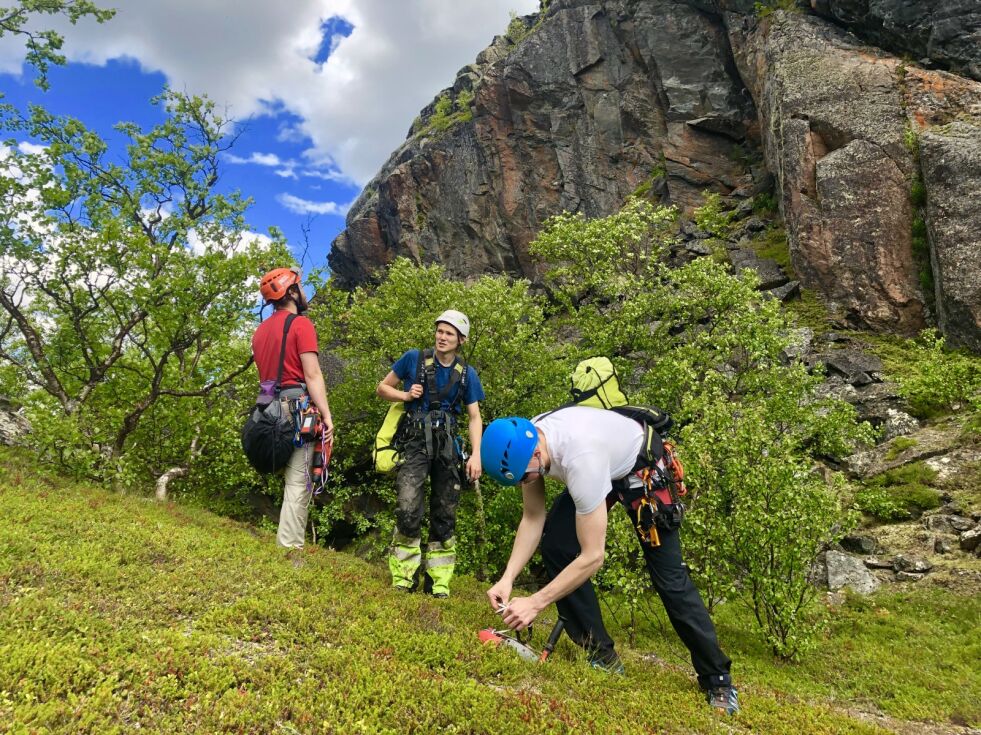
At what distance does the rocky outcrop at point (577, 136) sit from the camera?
4619 centimetres

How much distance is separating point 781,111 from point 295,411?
35555 millimetres

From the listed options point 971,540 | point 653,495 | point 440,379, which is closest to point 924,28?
point 971,540

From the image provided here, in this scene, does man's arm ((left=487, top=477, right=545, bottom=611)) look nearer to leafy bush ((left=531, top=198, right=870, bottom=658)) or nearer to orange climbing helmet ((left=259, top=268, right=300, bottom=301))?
orange climbing helmet ((left=259, top=268, right=300, bottom=301))

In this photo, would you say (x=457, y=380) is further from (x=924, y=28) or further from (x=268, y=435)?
(x=924, y=28)

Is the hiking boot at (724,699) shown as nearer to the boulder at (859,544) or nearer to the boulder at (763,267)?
the boulder at (859,544)

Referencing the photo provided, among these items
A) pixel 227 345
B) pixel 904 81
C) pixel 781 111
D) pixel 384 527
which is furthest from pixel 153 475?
pixel 904 81

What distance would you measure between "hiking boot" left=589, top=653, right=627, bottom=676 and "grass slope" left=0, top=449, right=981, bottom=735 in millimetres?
122

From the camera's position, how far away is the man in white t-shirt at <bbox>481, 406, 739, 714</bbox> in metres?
4.36

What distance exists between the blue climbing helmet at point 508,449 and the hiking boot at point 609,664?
2.26 meters

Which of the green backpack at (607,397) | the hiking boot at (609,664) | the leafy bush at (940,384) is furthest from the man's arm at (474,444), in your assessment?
the leafy bush at (940,384)

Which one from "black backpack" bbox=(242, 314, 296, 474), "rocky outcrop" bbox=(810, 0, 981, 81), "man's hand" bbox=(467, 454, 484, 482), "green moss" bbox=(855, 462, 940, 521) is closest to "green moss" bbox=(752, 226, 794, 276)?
"rocky outcrop" bbox=(810, 0, 981, 81)

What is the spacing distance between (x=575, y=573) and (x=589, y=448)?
100 centimetres

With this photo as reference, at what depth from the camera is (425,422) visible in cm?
777

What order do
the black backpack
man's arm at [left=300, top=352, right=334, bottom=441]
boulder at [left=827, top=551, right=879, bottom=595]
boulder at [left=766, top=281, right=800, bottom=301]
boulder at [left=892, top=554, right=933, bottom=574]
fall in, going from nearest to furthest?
the black backpack, man's arm at [left=300, top=352, right=334, bottom=441], boulder at [left=892, top=554, right=933, bottom=574], boulder at [left=827, top=551, right=879, bottom=595], boulder at [left=766, top=281, right=800, bottom=301]
